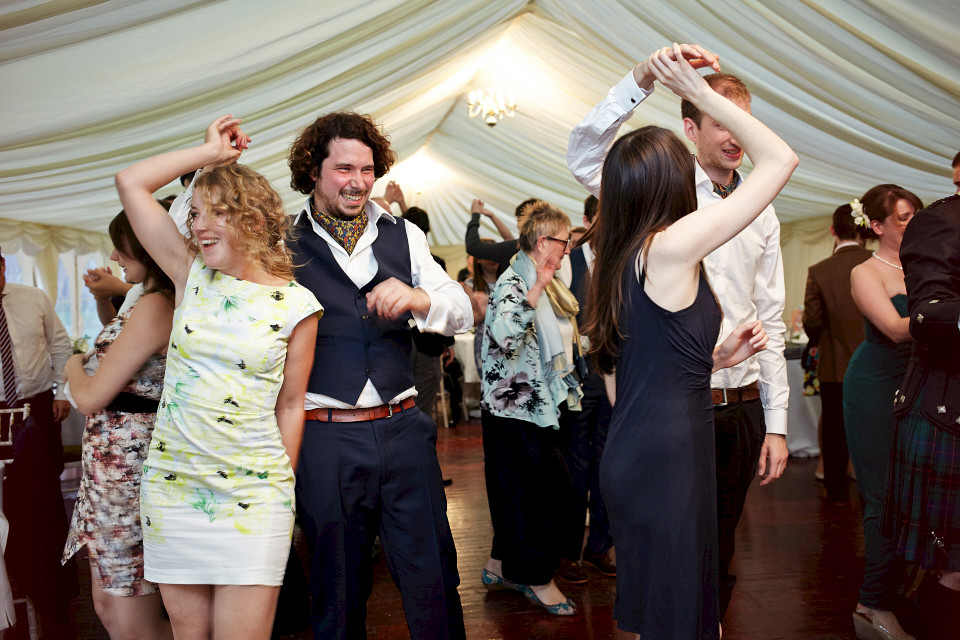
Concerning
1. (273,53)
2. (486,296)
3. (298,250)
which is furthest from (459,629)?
(273,53)

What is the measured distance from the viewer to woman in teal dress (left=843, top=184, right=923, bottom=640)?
8.30 feet

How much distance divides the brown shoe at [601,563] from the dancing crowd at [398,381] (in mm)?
1099

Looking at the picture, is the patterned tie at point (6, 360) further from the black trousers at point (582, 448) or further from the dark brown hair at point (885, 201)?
the dark brown hair at point (885, 201)

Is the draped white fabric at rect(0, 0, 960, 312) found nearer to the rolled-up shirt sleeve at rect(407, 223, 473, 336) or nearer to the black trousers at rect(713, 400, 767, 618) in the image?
the rolled-up shirt sleeve at rect(407, 223, 473, 336)

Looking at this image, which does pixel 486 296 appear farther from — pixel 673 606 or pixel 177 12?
pixel 673 606

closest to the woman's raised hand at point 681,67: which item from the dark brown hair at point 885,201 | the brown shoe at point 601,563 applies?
the dark brown hair at point 885,201

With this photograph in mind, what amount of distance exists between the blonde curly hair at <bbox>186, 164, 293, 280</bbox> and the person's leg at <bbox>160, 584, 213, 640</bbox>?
0.72 m

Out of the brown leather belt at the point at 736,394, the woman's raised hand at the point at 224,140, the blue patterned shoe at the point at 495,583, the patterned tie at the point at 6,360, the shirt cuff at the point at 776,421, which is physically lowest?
the blue patterned shoe at the point at 495,583

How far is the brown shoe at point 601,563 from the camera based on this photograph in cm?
339

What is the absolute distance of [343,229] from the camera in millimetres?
1919

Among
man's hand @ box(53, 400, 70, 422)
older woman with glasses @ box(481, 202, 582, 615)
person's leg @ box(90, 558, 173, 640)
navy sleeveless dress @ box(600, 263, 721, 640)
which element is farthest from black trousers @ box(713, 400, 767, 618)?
man's hand @ box(53, 400, 70, 422)

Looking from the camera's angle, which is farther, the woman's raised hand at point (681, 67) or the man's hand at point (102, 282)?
the man's hand at point (102, 282)

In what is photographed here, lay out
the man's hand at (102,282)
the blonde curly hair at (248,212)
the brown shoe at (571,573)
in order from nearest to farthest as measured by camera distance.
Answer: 1. the blonde curly hair at (248,212)
2. the man's hand at (102,282)
3. the brown shoe at (571,573)

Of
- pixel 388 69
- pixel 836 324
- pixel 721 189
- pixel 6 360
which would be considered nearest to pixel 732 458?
pixel 721 189
